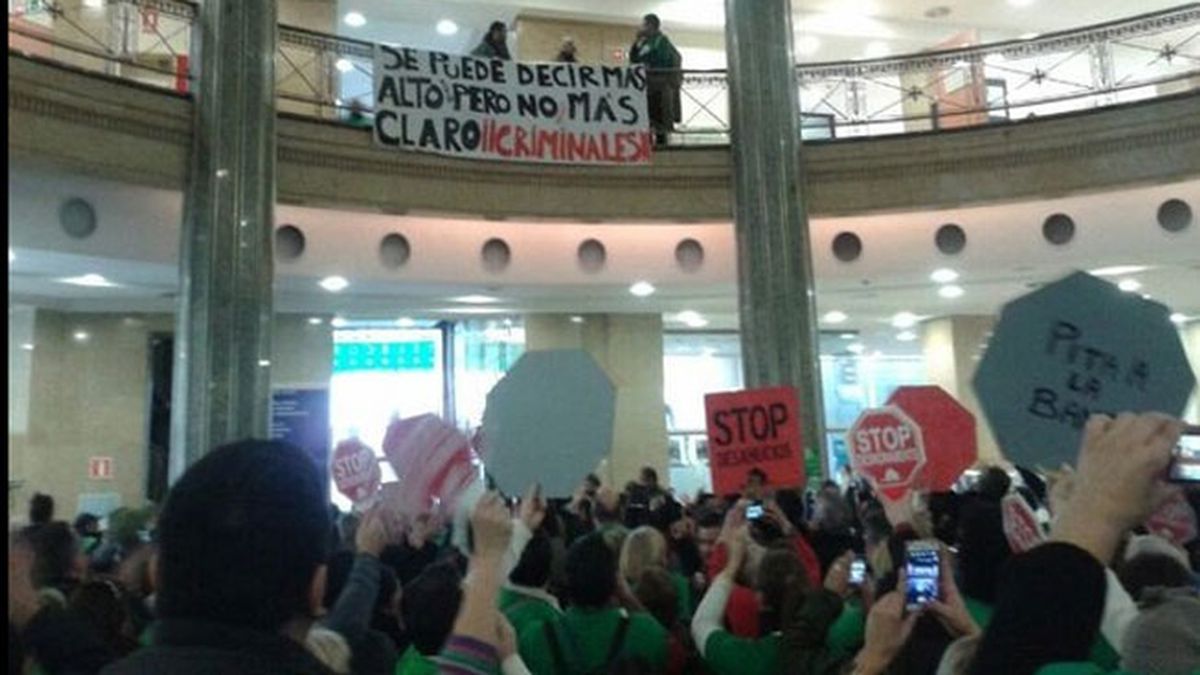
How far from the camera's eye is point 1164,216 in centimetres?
1304

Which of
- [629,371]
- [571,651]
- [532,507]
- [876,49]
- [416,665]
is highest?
[876,49]

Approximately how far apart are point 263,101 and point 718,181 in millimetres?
5378

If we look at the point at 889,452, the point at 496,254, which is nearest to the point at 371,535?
the point at 889,452

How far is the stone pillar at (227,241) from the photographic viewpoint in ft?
35.1

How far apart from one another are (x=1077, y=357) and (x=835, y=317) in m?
16.2

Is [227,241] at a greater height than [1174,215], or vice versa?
[1174,215]

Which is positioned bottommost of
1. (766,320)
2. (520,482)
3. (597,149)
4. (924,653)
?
(924,653)

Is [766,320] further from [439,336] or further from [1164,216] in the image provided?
[439,336]

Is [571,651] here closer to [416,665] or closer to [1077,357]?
[416,665]

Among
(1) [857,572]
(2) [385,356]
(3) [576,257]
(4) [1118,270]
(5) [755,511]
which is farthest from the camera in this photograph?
(2) [385,356]

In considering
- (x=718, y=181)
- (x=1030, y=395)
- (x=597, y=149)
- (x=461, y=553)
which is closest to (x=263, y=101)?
(x=597, y=149)

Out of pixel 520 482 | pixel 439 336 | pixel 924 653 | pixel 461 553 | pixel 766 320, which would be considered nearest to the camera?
pixel 924 653

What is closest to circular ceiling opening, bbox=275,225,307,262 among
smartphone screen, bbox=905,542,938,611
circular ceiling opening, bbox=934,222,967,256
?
circular ceiling opening, bbox=934,222,967,256

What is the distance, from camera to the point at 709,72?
14023 millimetres
